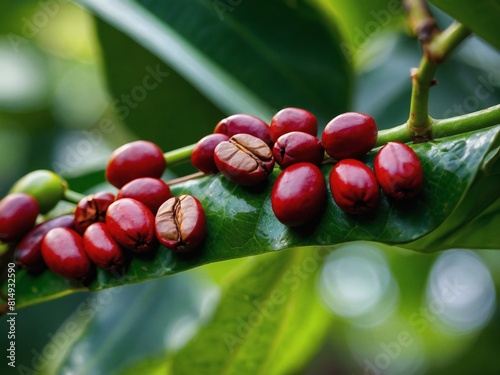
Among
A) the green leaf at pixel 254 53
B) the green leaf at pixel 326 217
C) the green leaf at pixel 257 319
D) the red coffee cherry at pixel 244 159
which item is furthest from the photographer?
the green leaf at pixel 254 53

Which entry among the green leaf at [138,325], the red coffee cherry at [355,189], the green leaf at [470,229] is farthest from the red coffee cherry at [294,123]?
the green leaf at [138,325]

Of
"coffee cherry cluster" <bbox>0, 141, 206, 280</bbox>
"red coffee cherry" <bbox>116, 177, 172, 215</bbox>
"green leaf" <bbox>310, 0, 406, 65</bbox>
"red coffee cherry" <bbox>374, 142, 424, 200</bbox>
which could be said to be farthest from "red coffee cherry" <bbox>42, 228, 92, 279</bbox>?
"green leaf" <bbox>310, 0, 406, 65</bbox>

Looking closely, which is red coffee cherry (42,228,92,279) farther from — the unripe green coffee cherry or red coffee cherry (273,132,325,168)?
red coffee cherry (273,132,325,168)

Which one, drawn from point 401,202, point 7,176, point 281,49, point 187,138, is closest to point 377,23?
point 281,49

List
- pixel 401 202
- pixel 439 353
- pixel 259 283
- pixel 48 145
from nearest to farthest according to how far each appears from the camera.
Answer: pixel 401 202 → pixel 259 283 → pixel 48 145 → pixel 439 353

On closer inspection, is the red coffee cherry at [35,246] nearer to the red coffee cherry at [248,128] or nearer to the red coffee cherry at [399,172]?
the red coffee cherry at [248,128]

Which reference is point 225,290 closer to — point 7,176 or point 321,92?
point 321,92

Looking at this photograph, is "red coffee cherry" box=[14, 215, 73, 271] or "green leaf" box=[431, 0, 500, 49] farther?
"red coffee cherry" box=[14, 215, 73, 271]
